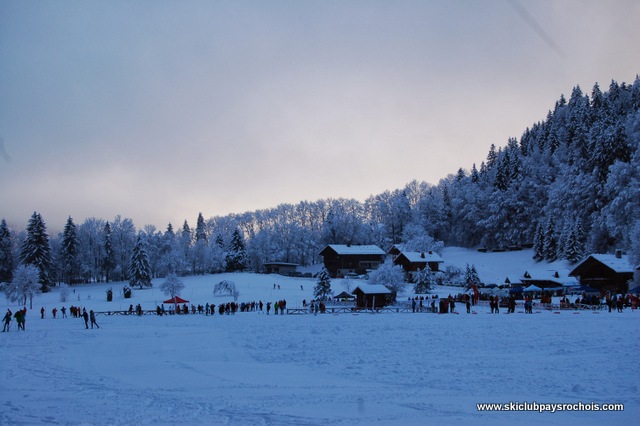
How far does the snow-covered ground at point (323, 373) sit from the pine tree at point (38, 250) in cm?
5389

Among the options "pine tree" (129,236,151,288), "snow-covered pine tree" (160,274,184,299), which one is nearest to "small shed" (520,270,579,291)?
"snow-covered pine tree" (160,274,184,299)

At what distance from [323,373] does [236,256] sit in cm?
7858

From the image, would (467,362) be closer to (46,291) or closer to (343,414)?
(343,414)

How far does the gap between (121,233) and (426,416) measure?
99.4m

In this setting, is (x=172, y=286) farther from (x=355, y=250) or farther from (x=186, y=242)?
(x=186, y=242)

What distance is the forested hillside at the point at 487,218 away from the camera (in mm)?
72938

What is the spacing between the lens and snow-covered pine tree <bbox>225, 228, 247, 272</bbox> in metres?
91.7

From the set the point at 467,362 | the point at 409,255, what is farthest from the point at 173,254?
the point at 467,362

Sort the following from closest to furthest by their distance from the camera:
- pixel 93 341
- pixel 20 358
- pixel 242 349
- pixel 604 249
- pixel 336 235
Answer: pixel 20 358, pixel 242 349, pixel 93 341, pixel 604 249, pixel 336 235

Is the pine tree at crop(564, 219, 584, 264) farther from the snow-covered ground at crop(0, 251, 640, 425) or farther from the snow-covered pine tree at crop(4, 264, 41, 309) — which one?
the snow-covered pine tree at crop(4, 264, 41, 309)

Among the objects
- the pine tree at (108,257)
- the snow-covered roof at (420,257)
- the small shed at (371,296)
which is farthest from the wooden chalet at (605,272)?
the pine tree at (108,257)

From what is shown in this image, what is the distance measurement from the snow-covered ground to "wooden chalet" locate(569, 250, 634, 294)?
3172 centimetres

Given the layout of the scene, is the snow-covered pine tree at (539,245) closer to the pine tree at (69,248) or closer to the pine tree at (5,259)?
the pine tree at (69,248)

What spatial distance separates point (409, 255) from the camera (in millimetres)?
81062
